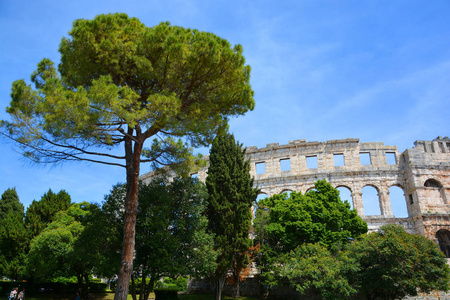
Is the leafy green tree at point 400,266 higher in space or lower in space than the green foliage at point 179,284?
higher

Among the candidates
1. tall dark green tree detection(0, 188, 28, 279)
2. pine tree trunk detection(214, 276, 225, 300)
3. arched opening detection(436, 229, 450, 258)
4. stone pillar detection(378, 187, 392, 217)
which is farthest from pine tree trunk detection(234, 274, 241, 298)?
arched opening detection(436, 229, 450, 258)

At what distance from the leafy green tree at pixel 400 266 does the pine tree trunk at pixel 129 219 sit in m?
13.0

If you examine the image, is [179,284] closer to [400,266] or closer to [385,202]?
[400,266]

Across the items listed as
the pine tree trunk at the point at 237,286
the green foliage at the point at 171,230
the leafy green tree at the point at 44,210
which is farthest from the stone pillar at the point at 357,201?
the leafy green tree at the point at 44,210

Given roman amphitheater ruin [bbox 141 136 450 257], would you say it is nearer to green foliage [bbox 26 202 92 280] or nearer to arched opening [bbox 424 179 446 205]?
arched opening [bbox 424 179 446 205]

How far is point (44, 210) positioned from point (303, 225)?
880 inches

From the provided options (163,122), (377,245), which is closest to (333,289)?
(377,245)

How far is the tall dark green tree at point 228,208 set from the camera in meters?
20.4

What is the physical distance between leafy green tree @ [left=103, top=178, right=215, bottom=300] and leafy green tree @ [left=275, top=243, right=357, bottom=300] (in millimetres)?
5333

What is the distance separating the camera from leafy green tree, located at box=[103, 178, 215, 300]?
54.1 ft

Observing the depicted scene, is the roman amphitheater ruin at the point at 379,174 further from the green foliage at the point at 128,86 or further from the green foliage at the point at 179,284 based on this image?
the green foliage at the point at 128,86

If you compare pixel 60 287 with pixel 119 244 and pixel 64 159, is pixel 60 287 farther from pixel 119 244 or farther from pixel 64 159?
pixel 64 159

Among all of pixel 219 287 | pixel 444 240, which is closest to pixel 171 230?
pixel 219 287

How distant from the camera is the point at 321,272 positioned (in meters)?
19.5
